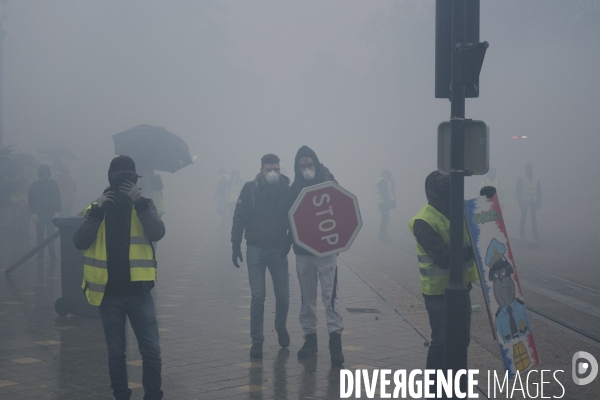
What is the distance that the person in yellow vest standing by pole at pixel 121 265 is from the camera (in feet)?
15.3

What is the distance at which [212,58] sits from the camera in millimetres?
52188

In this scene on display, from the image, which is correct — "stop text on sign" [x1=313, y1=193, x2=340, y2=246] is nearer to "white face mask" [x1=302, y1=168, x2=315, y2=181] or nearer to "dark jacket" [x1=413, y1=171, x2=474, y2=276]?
"white face mask" [x1=302, y1=168, x2=315, y2=181]

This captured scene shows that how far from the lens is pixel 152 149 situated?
13047 mm

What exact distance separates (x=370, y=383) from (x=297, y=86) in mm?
53362

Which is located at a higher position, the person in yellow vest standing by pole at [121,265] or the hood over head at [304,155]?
the hood over head at [304,155]

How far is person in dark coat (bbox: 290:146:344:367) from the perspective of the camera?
6.48 meters

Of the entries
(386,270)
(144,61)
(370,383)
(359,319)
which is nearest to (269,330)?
(359,319)

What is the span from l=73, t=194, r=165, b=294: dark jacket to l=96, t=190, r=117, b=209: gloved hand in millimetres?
32

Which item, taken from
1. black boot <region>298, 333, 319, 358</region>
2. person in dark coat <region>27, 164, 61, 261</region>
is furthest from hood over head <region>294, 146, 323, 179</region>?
person in dark coat <region>27, 164, 61, 261</region>

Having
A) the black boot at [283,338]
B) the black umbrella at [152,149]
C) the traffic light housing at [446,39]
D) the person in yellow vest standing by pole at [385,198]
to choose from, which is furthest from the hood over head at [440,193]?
the person in yellow vest standing by pole at [385,198]

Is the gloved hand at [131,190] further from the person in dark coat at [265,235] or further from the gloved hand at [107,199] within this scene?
the person in dark coat at [265,235]

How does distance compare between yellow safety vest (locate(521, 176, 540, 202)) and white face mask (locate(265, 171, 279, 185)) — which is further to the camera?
yellow safety vest (locate(521, 176, 540, 202))

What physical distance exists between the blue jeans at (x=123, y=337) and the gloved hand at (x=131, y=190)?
0.61 meters

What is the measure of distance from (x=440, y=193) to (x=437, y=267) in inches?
19.8
